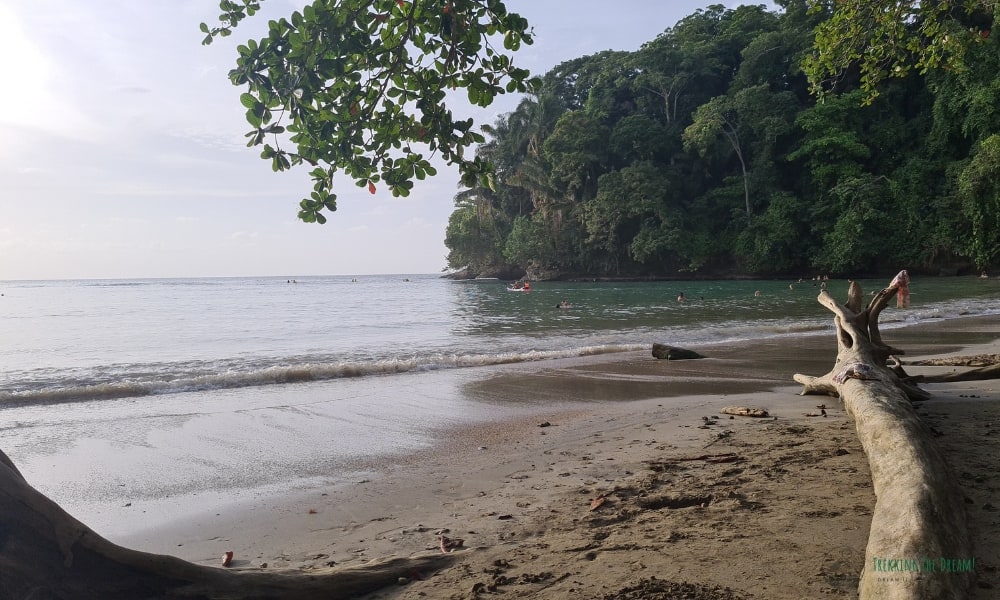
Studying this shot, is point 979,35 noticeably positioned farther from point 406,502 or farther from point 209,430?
point 209,430

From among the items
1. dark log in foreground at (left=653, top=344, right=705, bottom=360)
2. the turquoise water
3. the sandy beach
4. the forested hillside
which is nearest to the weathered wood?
the sandy beach

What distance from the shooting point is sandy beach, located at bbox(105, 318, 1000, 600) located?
2541 millimetres

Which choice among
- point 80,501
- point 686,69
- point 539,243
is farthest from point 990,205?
point 80,501

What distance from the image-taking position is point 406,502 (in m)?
4.09

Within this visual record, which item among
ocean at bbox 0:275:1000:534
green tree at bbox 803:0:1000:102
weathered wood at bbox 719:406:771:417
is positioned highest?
green tree at bbox 803:0:1000:102

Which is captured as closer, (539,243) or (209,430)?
(209,430)

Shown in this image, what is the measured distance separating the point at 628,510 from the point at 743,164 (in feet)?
147

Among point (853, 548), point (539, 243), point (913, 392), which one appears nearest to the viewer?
point (853, 548)

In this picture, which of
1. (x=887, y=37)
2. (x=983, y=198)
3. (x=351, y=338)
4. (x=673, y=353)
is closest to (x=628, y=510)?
(x=887, y=37)

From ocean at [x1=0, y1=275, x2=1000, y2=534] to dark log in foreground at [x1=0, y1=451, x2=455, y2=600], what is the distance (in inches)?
74.5

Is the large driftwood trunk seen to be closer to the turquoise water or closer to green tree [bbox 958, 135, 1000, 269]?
the turquoise water

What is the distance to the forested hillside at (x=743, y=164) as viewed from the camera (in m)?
35.5

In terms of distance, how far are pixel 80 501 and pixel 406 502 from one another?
8.22 ft

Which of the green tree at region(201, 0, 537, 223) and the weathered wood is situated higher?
the green tree at region(201, 0, 537, 223)
